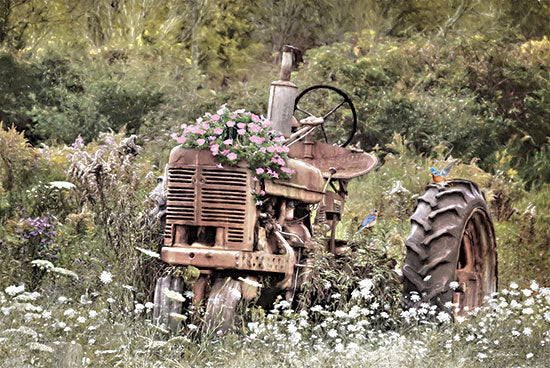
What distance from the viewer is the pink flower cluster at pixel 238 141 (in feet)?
18.8

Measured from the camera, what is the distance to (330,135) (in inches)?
651

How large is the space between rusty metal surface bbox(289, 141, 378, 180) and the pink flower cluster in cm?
145

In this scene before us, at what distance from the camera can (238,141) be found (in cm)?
576

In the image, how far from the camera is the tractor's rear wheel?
5684 millimetres

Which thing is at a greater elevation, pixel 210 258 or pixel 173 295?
pixel 210 258

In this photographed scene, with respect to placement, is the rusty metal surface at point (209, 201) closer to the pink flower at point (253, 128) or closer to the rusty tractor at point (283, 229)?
the rusty tractor at point (283, 229)

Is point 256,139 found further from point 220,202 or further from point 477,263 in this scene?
point 477,263

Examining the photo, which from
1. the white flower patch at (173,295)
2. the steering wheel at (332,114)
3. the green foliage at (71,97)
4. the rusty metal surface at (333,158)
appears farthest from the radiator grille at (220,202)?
the green foliage at (71,97)

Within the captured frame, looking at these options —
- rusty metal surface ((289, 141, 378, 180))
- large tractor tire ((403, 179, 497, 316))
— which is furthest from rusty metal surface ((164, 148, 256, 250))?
rusty metal surface ((289, 141, 378, 180))

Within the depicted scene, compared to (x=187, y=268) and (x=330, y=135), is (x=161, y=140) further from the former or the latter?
(x=187, y=268)

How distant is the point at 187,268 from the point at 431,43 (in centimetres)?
1546

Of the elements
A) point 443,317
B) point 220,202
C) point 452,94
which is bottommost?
point 443,317

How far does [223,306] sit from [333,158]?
217 centimetres

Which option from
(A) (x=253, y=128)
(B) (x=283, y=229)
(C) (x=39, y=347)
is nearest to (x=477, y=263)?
(B) (x=283, y=229)
